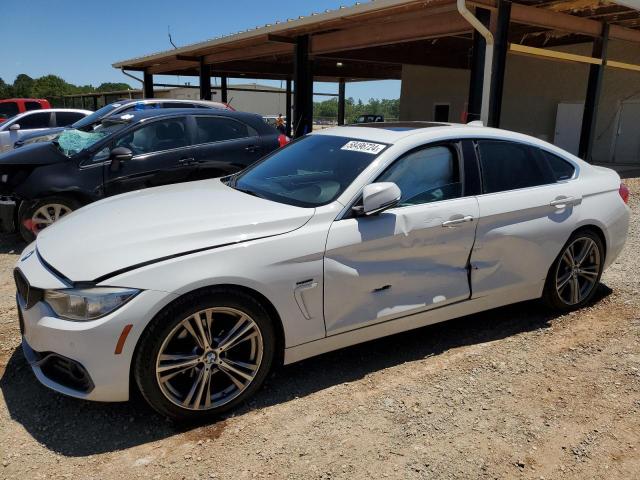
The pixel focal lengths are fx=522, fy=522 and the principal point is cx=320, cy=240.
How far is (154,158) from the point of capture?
6.55 meters

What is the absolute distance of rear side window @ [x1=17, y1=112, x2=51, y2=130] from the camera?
14.1 metres

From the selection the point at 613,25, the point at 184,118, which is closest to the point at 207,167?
the point at 184,118

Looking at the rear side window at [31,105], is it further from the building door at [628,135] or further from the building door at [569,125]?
the building door at [628,135]

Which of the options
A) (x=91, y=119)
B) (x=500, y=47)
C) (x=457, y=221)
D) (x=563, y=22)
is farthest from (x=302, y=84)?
(x=457, y=221)

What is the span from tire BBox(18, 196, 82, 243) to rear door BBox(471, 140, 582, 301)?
475 centimetres

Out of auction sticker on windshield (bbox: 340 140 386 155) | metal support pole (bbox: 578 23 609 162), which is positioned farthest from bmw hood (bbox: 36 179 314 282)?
metal support pole (bbox: 578 23 609 162)

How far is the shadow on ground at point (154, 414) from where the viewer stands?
277cm

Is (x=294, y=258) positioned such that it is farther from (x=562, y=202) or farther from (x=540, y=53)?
(x=540, y=53)

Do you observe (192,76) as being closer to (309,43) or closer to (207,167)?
(309,43)

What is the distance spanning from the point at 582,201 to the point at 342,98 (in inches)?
1075

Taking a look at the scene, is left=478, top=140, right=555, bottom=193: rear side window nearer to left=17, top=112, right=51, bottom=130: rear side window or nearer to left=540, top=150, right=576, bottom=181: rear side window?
left=540, top=150, right=576, bottom=181: rear side window

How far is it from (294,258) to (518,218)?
73.8 inches

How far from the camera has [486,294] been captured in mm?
3812

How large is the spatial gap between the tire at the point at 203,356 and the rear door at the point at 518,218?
167 centimetres
